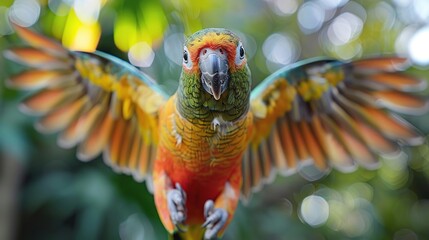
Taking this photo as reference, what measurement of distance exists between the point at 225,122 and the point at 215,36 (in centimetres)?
13

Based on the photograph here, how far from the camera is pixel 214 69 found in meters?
0.57

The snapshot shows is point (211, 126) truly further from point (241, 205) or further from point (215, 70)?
point (241, 205)

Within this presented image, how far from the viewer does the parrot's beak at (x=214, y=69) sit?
57cm

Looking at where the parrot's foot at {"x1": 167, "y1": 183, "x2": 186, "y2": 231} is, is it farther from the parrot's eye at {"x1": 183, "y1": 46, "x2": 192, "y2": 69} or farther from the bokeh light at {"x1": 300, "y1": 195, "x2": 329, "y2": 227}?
the bokeh light at {"x1": 300, "y1": 195, "x2": 329, "y2": 227}

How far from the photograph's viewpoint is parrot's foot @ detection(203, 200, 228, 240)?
0.71 meters

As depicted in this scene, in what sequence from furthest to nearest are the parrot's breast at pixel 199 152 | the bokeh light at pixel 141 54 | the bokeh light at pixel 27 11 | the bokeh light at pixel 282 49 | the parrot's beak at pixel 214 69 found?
the bokeh light at pixel 282 49 < the bokeh light at pixel 27 11 < the bokeh light at pixel 141 54 < the parrot's breast at pixel 199 152 < the parrot's beak at pixel 214 69

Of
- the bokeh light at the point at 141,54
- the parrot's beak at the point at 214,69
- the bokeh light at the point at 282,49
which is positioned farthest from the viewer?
the bokeh light at the point at 282,49

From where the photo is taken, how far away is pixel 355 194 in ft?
8.22

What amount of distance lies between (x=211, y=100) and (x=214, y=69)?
0.06 metres

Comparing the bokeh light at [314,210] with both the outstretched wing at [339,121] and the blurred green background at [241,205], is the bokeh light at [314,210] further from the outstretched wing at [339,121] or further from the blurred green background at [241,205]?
the outstretched wing at [339,121]

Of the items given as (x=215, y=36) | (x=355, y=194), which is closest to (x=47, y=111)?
(x=215, y=36)

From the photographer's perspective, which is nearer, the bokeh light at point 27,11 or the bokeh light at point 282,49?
the bokeh light at point 27,11

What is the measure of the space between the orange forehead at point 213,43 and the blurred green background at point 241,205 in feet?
1.51

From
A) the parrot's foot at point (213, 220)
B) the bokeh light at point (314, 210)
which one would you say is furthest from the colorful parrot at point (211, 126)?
the bokeh light at point (314, 210)
